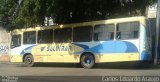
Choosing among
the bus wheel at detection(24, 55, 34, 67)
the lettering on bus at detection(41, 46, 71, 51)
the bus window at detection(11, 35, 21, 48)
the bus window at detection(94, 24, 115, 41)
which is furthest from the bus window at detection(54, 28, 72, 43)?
the bus window at detection(11, 35, 21, 48)

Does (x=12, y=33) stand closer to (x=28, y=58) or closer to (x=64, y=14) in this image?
(x=28, y=58)

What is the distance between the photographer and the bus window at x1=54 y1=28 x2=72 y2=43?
25750 millimetres

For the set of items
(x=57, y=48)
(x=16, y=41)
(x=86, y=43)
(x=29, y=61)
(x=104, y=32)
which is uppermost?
(x=104, y=32)

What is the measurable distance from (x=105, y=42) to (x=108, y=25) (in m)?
0.94

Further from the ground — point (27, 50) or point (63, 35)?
point (63, 35)

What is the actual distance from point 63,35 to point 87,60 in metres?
2.42

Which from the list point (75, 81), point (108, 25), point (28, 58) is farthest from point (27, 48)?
point (75, 81)

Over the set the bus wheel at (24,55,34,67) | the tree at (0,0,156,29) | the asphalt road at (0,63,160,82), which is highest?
the tree at (0,0,156,29)

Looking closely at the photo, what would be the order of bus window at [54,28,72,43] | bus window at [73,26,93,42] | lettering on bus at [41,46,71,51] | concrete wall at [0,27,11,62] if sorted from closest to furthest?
bus window at [73,26,93,42] < lettering on bus at [41,46,71,51] < bus window at [54,28,72,43] < concrete wall at [0,27,11,62]

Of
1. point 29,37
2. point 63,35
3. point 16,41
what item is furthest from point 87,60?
point 16,41

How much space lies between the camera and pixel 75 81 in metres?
17.0

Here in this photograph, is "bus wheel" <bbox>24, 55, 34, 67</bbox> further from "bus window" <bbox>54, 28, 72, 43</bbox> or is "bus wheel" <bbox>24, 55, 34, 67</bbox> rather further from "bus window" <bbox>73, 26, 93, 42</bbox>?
"bus window" <bbox>73, 26, 93, 42</bbox>

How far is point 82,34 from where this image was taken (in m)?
25.1

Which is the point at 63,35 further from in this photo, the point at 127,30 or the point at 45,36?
the point at 127,30
